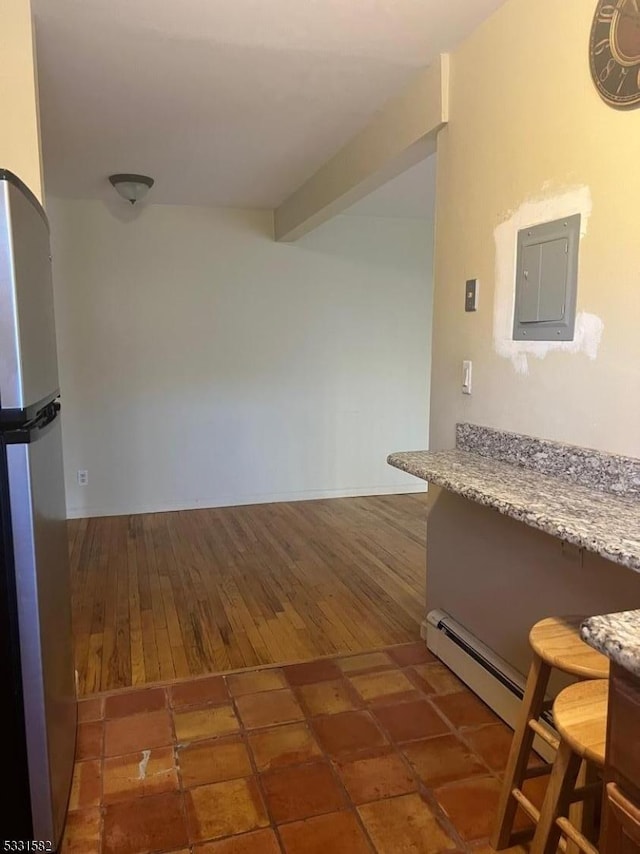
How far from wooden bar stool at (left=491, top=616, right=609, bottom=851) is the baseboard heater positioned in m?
0.30

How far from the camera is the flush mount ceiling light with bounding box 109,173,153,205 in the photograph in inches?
148

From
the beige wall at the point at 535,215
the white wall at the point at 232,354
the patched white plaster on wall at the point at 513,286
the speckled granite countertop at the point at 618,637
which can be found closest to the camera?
the speckled granite countertop at the point at 618,637

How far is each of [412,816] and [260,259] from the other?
13.5ft

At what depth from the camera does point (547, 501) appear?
1515 mm

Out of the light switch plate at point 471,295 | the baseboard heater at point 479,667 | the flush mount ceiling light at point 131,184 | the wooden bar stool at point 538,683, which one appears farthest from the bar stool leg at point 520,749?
the flush mount ceiling light at point 131,184

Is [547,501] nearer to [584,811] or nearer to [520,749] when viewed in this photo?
[520,749]

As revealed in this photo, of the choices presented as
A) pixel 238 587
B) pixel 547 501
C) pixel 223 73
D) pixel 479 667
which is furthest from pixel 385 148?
pixel 238 587

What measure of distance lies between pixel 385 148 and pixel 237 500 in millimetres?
3175

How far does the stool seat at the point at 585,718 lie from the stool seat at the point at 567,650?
1.3 inches

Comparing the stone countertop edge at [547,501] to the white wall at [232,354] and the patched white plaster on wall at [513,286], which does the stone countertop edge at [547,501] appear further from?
the white wall at [232,354]

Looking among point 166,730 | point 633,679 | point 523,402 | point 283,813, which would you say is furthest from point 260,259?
point 633,679

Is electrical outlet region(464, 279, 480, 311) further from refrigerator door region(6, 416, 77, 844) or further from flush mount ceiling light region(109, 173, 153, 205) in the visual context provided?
flush mount ceiling light region(109, 173, 153, 205)

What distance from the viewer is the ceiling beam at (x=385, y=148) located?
7.80 feet

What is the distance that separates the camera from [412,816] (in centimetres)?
170
